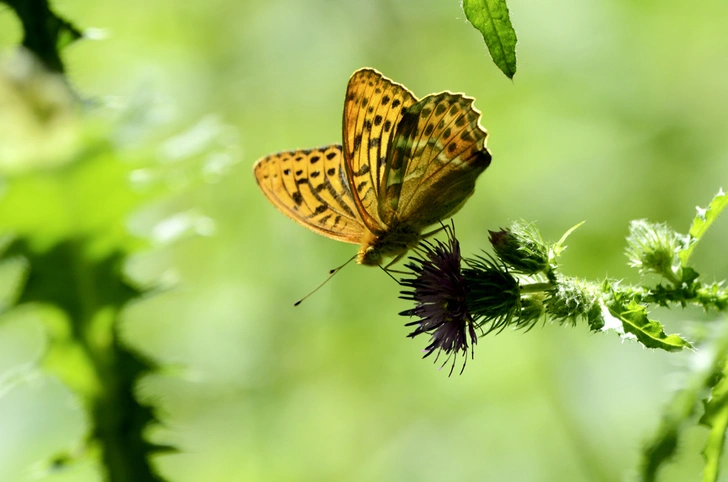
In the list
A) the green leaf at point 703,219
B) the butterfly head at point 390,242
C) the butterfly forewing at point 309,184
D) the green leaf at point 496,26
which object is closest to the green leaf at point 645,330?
the green leaf at point 703,219

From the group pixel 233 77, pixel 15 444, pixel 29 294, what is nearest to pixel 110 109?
pixel 29 294

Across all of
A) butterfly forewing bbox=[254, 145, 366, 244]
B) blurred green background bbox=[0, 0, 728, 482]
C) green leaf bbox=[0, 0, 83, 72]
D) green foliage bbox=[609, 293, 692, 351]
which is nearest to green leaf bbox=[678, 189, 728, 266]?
green foliage bbox=[609, 293, 692, 351]

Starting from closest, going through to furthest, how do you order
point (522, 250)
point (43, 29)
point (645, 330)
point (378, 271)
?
point (645, 330) < point (43, 29) < point (522, 250) < point (378, 271)

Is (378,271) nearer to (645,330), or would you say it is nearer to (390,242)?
(390,242)

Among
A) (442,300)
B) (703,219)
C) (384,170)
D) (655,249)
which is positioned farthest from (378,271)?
(703,219)

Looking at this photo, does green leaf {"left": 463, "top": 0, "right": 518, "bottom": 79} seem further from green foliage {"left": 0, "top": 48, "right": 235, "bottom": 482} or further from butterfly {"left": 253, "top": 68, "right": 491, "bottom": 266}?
green foliage {"left": 0, "top": 48, "right": 235, "bottom": 482}
